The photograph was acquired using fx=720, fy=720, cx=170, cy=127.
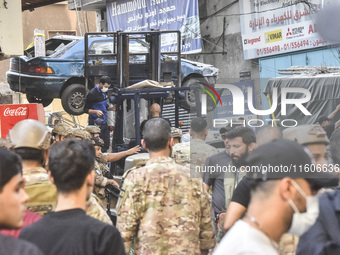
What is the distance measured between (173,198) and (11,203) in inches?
82.9

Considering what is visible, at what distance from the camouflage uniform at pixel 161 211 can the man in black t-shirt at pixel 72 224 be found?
4.21ft

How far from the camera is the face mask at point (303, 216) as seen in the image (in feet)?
9.86

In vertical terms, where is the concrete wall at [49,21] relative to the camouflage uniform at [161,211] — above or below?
above

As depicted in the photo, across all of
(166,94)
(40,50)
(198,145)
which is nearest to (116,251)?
(198,145)

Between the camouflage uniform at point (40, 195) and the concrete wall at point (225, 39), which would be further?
the concrete wall at point (225, 39)

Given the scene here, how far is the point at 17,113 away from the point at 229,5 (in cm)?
1553

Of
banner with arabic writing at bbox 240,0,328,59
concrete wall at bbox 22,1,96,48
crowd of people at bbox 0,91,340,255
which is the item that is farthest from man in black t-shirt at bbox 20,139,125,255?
concrete wall at bbox 22,1,96,48

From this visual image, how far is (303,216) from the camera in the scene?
3.15 m

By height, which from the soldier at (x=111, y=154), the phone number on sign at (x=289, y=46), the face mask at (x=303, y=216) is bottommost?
the soldier at (x=111, y=154)

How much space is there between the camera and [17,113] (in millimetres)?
10375

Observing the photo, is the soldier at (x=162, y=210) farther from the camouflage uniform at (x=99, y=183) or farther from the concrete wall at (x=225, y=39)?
the concrete wall at (x=225, y=39)

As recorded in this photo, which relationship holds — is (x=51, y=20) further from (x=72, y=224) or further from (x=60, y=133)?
(x=72, y=224)

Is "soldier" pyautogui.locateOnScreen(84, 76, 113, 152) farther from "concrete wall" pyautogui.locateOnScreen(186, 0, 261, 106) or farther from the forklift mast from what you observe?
"concrete wall" pyautogui.locateOnScreen(186, 0, 261, 106)

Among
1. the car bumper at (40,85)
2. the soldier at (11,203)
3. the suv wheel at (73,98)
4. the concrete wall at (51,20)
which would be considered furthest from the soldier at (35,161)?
the concrete wall at (51,20)
